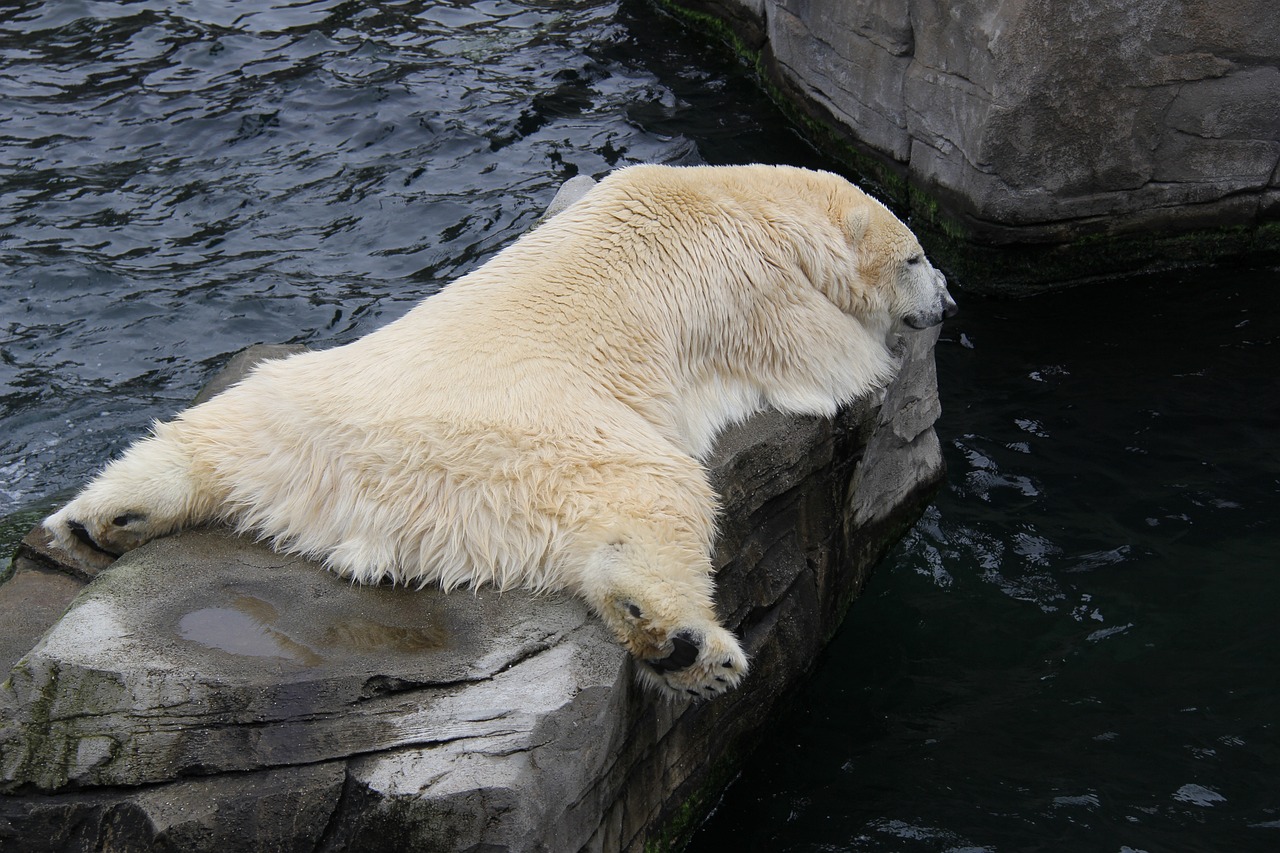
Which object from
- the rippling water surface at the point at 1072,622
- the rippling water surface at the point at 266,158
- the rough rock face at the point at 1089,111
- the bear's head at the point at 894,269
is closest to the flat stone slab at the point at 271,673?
the rippling water surface at the point at 1072,622

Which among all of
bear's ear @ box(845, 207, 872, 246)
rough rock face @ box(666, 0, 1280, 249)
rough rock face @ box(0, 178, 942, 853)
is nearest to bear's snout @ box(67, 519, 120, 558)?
rough rock face @ box(0, 178, 942, 853)

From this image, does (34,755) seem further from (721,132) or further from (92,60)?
(92,60)

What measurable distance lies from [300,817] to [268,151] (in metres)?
6.60

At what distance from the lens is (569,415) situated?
139 inches

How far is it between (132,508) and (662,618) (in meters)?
1.63

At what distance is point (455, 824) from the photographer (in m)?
2.72

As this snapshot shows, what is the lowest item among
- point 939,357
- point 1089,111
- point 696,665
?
point 939,357

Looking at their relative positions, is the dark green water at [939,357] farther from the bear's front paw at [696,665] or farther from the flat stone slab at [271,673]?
the flat stone slab at [271,673]

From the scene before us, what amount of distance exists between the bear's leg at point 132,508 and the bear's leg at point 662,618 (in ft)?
4.22

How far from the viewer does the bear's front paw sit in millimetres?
3102

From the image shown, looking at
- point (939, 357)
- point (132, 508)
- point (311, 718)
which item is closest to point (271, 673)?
point (311, 718)

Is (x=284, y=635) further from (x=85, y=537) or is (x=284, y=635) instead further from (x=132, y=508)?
(x=85, y=537)


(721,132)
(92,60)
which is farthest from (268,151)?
(721,132)

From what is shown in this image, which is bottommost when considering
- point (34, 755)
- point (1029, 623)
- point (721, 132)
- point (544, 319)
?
point (1029, 623)
